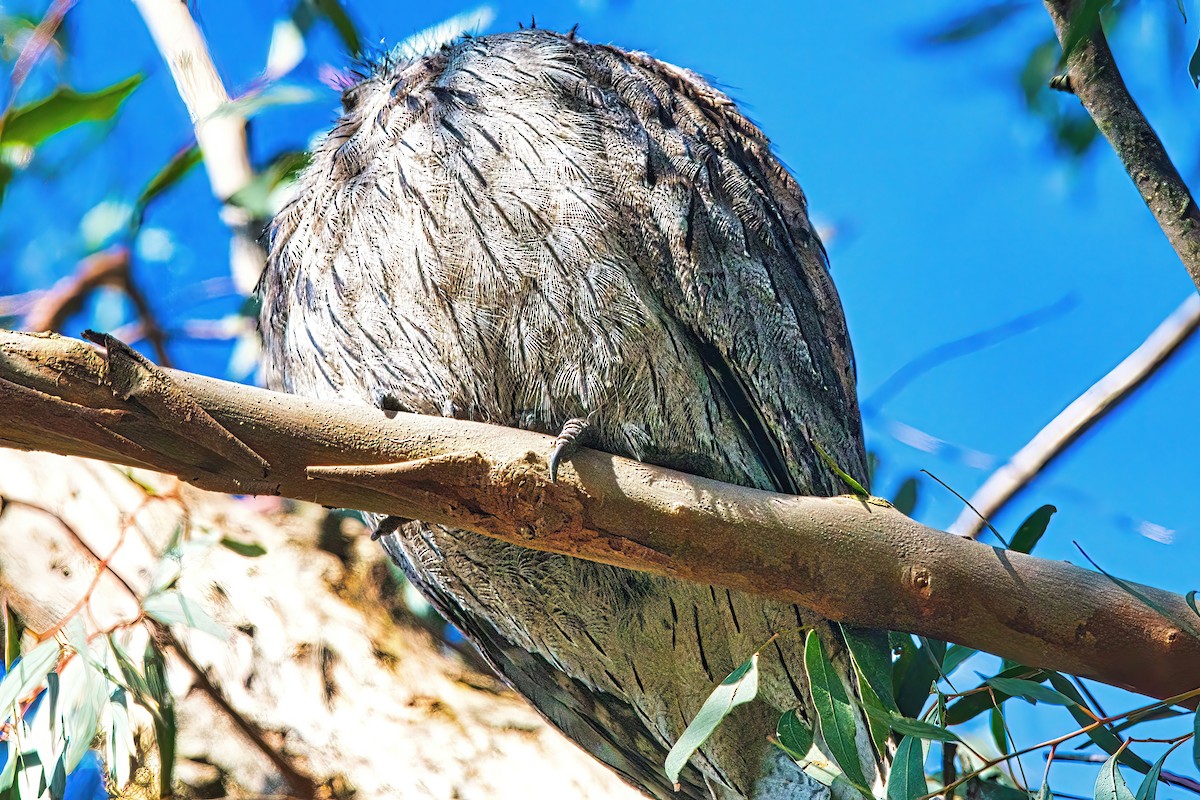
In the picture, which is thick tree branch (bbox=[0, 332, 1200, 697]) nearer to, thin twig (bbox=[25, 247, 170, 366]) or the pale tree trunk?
the pale tree trunk

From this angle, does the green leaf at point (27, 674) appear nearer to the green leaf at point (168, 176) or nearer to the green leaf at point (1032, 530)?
the green leaf at point (168, 176)

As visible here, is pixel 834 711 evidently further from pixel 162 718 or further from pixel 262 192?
pixel 262 192

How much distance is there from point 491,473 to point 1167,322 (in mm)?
2292

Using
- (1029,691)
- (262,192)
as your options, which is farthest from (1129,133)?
(262,192)

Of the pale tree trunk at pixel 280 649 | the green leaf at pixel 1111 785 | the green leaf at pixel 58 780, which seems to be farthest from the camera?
the pale tree trunk at pixel 280 649

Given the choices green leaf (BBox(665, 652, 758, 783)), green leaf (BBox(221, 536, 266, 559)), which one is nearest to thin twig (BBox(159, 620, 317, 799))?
green leaf (BBox(221, 536, 266, 559))

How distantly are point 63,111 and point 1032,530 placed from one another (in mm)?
2575

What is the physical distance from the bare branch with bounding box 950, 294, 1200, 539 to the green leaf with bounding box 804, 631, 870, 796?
54.0 inches

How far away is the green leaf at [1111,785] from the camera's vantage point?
1.56m

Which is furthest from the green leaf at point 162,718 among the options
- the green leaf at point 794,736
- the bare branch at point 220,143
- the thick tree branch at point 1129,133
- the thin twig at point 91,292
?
the thick tree branch at point 1129,133

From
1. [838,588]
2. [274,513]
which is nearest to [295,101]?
[274,513]

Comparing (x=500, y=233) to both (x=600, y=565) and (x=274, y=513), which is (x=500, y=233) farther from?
(x=274, y=513)

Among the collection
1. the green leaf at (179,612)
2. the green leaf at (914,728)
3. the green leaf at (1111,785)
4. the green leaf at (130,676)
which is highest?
the green leaf at (179,612)

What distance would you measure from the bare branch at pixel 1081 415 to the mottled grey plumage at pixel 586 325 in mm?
1130
